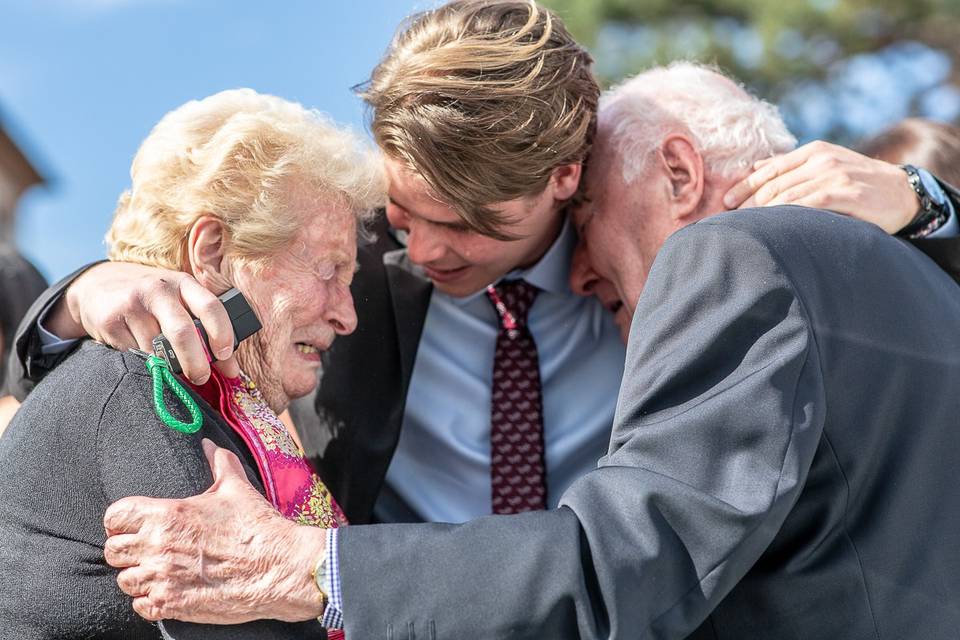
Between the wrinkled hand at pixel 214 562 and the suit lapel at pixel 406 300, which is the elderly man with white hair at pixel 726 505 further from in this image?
the suit lapel at pixel 406 300

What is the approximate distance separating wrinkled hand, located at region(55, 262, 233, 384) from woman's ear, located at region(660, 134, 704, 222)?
4.15ft

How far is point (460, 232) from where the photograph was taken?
9.83 feet

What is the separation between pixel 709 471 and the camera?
6.22ft

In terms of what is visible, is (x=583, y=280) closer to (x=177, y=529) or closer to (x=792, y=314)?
(x=792, y=314)

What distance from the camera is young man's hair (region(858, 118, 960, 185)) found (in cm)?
423

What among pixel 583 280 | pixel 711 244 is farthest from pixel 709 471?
pixel 583 280

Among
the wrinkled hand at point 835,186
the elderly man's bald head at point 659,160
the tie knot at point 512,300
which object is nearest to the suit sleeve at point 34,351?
the tie knot at point 512,300

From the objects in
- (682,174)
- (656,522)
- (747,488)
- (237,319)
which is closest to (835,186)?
(682,174)

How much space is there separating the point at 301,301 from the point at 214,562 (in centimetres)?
87

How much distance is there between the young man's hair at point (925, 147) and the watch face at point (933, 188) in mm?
1403

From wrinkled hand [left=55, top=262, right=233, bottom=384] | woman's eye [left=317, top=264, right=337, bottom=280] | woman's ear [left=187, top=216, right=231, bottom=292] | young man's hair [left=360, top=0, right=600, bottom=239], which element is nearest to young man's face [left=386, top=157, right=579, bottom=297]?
young man's hair [left=360, top=0, right=600, bottom=239]

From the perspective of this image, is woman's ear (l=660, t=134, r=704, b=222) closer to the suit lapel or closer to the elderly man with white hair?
the elderly man with white hair

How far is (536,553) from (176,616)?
0.62 meters

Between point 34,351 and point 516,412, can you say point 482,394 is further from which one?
point 34,351
